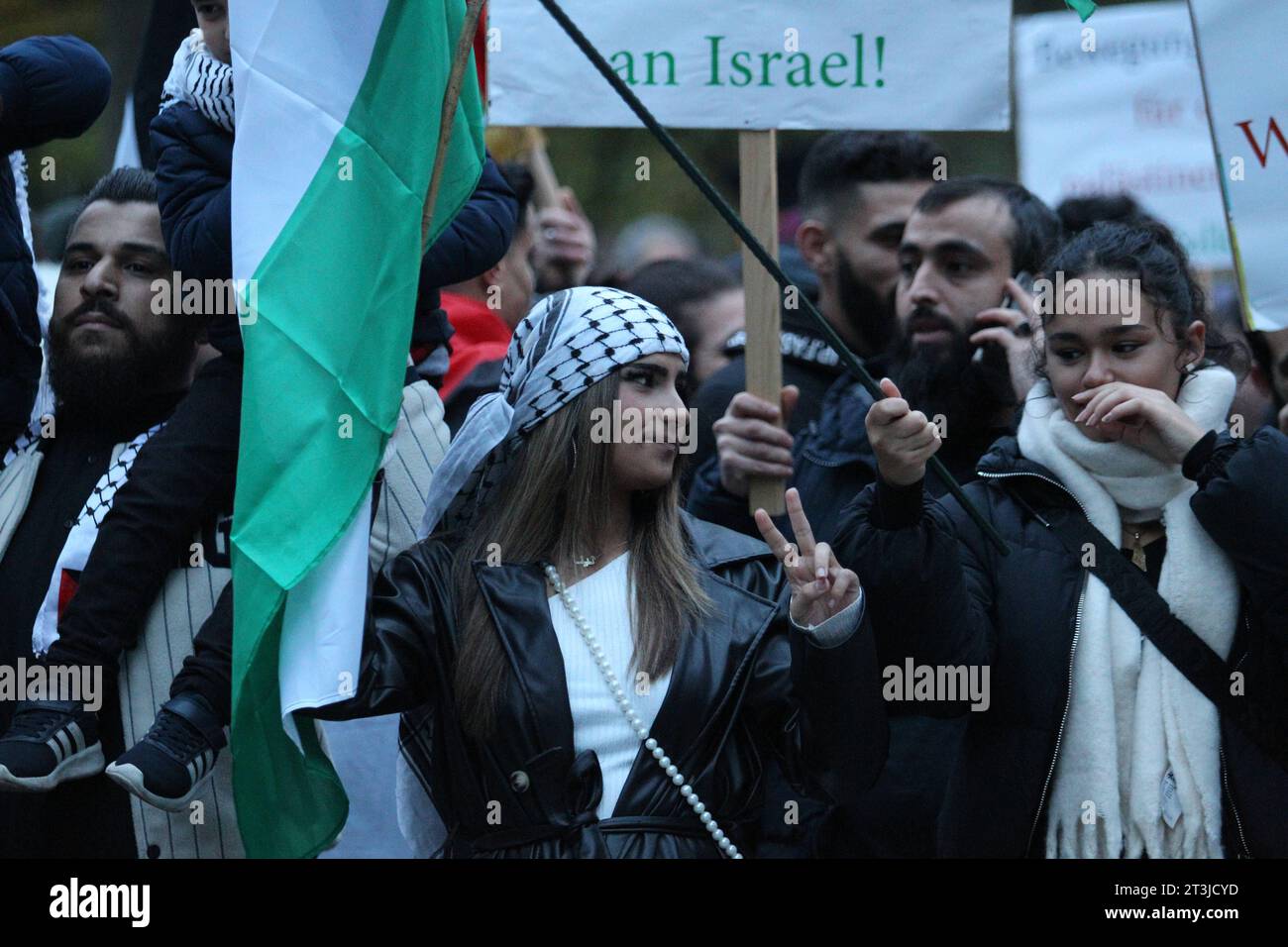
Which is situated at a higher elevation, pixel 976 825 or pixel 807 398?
pixel 807 398

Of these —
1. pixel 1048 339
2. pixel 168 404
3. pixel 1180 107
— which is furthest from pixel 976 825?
pixel 1180 107

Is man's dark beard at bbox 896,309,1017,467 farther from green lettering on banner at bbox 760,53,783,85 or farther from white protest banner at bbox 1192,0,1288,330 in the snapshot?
green lettering on banner at bbox 760,53,783,85

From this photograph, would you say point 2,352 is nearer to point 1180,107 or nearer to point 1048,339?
point 1048,339

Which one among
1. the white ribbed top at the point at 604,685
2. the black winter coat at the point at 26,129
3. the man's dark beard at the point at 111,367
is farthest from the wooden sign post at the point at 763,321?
the black winter coat at the point at 26,129

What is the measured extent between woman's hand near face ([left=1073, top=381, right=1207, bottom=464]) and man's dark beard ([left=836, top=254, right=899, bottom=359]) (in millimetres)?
1632

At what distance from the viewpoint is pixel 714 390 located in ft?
17.7

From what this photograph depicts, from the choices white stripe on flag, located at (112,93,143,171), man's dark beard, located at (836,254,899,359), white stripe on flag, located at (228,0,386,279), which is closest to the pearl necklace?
white stripe on flag, located at (228,0,386,279)

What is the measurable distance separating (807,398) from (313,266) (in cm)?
178

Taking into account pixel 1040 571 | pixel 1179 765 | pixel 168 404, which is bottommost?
pixel 1179 765

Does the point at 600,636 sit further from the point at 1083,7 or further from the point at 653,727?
the point at 1083,7

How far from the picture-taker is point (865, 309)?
5691 millimetres

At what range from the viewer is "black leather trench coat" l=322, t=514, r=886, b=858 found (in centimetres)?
376

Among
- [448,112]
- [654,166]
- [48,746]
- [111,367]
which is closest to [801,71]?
[448,112]
